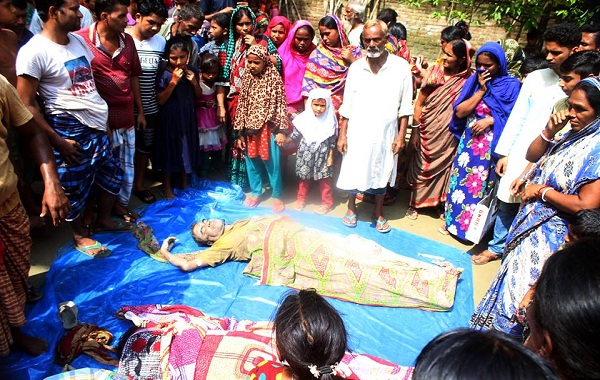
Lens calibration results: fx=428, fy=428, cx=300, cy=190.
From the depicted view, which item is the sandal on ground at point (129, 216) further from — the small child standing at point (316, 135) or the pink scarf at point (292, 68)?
the pink scarf at point (292, 68)

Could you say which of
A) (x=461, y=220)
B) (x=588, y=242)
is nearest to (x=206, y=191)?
(x=461, y=220)

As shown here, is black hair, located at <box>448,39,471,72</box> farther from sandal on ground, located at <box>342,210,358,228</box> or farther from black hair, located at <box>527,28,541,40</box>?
black hair, located at <box>527,28,541,40</box>

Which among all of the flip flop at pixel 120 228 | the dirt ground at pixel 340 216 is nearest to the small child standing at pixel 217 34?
the dirt ground at pixel 340 216

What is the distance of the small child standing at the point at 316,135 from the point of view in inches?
165

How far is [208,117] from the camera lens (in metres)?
4.69

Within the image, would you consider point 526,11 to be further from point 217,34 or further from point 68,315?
point 68,315

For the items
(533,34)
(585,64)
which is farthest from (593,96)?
(533,34)

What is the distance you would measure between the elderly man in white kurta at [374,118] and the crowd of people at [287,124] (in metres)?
0.01

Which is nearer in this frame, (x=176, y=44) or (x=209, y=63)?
(x=176, y=44)

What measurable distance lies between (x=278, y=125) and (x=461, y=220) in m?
2.04

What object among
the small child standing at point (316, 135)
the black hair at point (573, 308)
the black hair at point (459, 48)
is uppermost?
the black hair at point (459, 48)

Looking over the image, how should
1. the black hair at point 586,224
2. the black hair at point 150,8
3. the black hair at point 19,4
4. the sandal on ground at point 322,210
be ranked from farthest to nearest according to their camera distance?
the sandal on ground at point 322,210
the black hair at point 150,8
the black hair at point 19,4
the black hair at point 586,224

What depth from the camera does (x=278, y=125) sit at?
433 cm

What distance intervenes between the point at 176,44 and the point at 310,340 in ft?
10.8
